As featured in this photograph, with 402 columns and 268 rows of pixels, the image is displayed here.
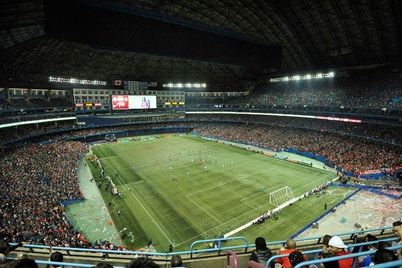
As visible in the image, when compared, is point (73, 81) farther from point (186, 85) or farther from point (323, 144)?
point (323, 144)

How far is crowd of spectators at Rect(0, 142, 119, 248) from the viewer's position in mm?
20828

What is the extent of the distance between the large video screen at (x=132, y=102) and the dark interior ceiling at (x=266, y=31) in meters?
10.3

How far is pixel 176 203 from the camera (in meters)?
32.1

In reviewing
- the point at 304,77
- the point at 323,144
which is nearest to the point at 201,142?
the point at 323,144

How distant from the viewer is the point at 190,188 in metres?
36.9

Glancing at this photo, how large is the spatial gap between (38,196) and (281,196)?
29.7 metres

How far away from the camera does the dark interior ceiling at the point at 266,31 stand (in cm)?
3634

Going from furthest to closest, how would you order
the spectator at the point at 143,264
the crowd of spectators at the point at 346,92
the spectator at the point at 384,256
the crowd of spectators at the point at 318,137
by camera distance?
the crowd of spectators at the point at 346,92 < the crowd of spectators at the point at 318,137 < the spectator at the point at 384,256 < the spectator at the point at 143,264

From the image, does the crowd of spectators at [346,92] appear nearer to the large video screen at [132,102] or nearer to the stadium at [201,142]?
the stadium at [201,142]

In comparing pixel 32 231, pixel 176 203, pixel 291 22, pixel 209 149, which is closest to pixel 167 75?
pixel 209 149

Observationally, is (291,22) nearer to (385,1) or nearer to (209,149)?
(385,1)

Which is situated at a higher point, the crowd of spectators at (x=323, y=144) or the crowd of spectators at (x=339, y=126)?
the crowd of spectators at (x=339, y=126)

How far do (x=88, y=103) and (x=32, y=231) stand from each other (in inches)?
2385

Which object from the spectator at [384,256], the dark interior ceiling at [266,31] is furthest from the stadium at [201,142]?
the dark interior ceiling at [266,31]
